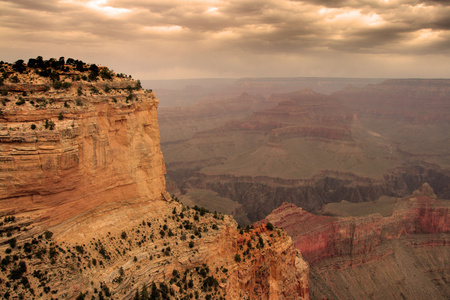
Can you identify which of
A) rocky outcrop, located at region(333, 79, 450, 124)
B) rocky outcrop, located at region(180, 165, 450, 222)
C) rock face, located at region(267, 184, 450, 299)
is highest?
rocky outcrop, located at region(333, 79, 450, 124)

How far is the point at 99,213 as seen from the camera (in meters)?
19.4

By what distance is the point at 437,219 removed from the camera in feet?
186

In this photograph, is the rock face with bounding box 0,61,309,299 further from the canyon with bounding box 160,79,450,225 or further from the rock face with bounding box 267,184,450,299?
the canyon with bounding box 160,79,450,225

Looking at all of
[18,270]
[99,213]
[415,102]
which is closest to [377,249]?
[99,213]

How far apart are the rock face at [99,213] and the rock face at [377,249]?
26.0 metres

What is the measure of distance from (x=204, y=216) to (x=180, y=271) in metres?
4.81

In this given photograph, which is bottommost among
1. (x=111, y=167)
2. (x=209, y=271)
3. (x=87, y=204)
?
(x=209, y=271)

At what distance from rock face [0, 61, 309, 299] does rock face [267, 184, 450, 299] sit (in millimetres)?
25981

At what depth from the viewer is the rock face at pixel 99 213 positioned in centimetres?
1577

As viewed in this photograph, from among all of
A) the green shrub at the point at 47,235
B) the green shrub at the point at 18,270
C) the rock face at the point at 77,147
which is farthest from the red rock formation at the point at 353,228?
the green shrub at the point at 18,270

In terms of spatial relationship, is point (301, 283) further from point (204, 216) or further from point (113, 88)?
point (113, 88)

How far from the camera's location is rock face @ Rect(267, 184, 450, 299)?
155 ft

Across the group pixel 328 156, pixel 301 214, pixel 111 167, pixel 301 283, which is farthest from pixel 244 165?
pixel 111 167

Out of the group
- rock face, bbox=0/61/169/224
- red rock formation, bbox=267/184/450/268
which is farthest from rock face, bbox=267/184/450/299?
rock face, bbox=0/61/169/224
